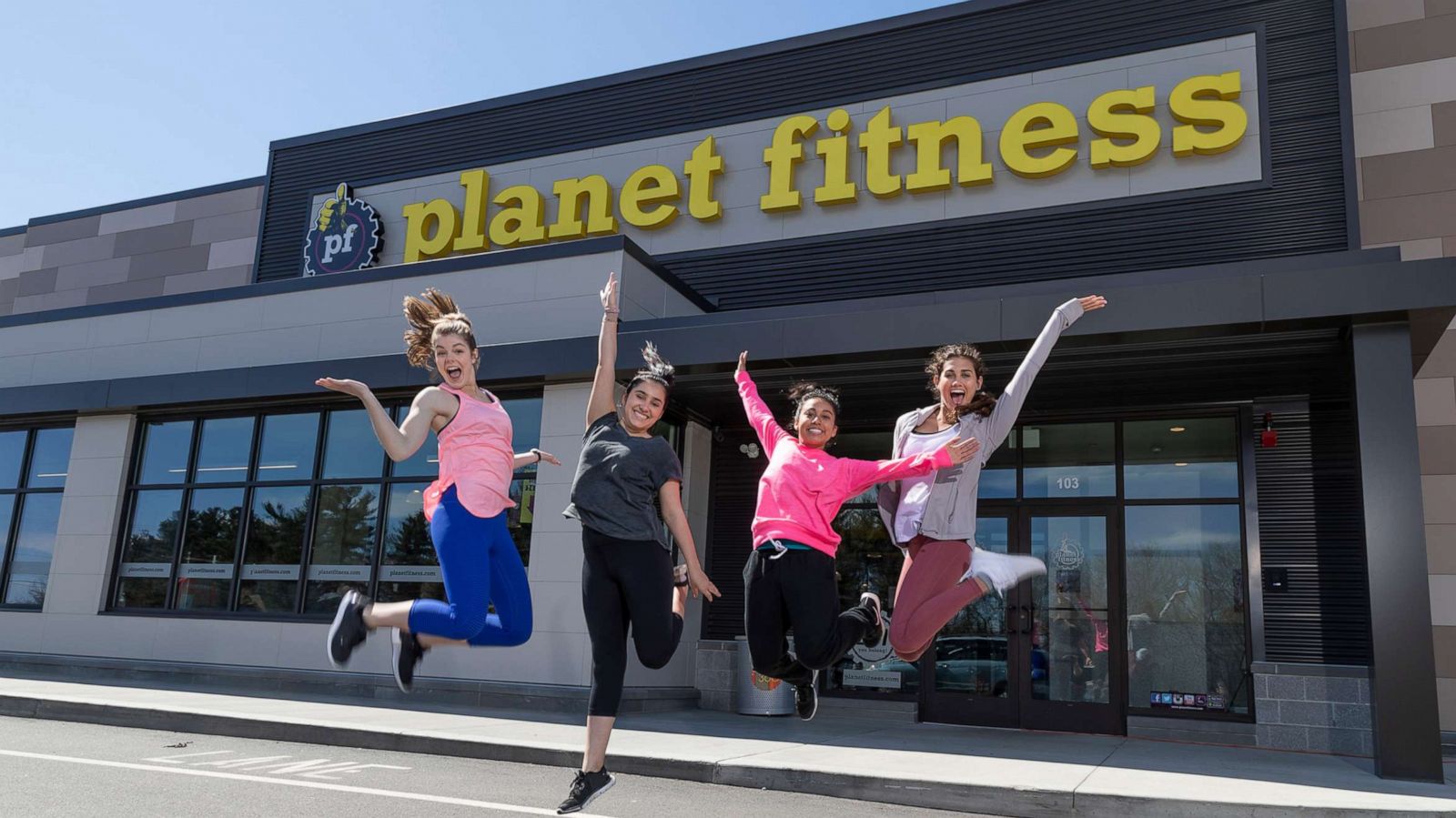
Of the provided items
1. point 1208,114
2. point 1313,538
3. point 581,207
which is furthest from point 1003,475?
point 581,207

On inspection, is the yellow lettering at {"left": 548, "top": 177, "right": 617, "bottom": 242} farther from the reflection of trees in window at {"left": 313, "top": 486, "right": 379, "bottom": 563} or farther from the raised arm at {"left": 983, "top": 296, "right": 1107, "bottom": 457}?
the raised arm at {"left": 983, "top": 296, "right": 1107, "bottom": 457}

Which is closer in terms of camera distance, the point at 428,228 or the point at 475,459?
the point at 475,459

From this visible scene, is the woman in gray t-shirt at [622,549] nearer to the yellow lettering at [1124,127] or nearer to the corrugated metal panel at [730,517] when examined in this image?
the corrugated metal panel at [730,517]

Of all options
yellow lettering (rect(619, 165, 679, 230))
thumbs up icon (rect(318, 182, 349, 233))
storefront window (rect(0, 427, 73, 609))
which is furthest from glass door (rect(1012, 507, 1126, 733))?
storefront window (rect(0, 427, 73, 609))

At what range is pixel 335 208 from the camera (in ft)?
58.2

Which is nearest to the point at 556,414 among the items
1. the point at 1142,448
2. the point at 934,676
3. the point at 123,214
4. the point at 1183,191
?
the point at 934,676

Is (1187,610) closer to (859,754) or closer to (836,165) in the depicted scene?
(859,754)

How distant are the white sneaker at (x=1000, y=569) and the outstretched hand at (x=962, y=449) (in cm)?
66

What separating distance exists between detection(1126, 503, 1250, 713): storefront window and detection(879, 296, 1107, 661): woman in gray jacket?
8.03m

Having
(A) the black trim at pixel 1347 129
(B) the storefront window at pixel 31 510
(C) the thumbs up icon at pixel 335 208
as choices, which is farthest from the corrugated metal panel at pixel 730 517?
(B) the storefront window at pixel 31 510

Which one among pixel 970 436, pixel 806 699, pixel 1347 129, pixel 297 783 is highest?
pixel 1347 129

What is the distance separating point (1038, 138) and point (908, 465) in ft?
32.1

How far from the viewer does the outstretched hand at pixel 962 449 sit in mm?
4598

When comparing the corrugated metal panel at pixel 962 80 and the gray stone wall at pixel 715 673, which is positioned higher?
the corrugated metal panel at pixel 962 80
